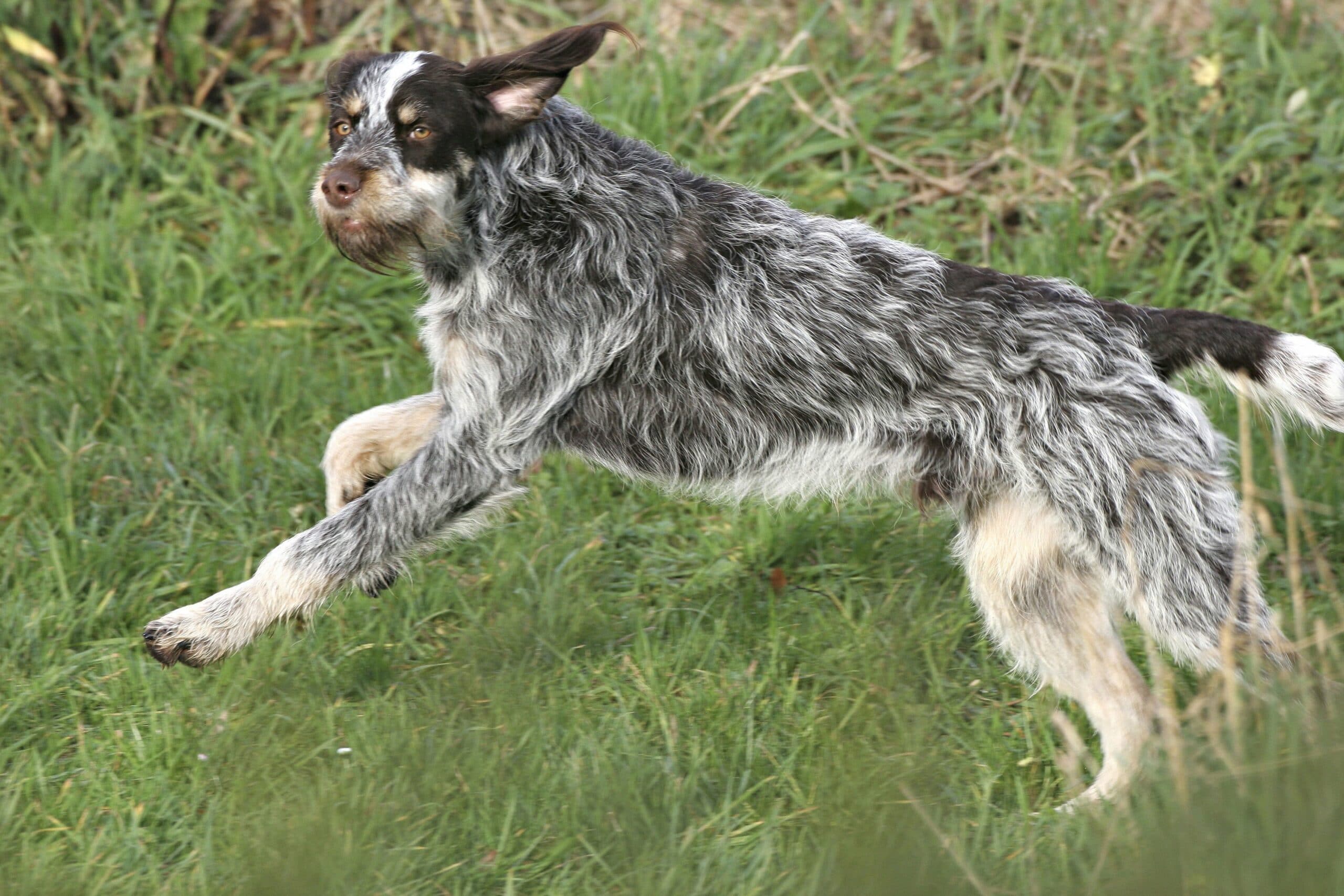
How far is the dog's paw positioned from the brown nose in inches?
45.9

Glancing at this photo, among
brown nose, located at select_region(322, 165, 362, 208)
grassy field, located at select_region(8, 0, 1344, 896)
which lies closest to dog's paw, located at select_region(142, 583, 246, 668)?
grassy field, located at select_region(8, 0, 1344, 896)

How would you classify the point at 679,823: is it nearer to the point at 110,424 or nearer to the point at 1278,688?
the point at 1278,688

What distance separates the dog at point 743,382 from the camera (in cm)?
402

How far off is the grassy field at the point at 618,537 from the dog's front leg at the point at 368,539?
0.92 ft

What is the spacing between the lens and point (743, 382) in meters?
4.36

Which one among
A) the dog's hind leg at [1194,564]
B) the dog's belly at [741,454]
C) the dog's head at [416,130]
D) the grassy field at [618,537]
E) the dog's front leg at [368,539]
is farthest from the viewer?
the dog's belly at [741,454]

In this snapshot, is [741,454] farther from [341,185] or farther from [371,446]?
[341,185]

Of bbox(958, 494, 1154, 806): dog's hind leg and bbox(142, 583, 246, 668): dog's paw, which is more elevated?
bbox(958, 494, 1154, 806): dog's hind leg

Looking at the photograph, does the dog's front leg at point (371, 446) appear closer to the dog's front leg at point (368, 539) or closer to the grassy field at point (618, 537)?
the dog's front leg at point (368, 539)

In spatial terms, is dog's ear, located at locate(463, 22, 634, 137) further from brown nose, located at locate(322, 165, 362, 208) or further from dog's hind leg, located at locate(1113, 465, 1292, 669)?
dog's hind leg, located at locate(1113, 465, 1292, 669)

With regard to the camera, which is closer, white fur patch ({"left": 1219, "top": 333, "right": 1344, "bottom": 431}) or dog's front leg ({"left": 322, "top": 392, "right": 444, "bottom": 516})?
white fur patch ({"left": 1219, "top": 333, "right": 1344, "bottom": 431})

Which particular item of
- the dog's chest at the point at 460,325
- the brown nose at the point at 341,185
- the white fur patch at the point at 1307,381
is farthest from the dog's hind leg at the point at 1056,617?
the brown nose at the point at 341,185

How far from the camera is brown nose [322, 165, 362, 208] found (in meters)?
3.96

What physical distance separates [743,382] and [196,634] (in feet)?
5.73
